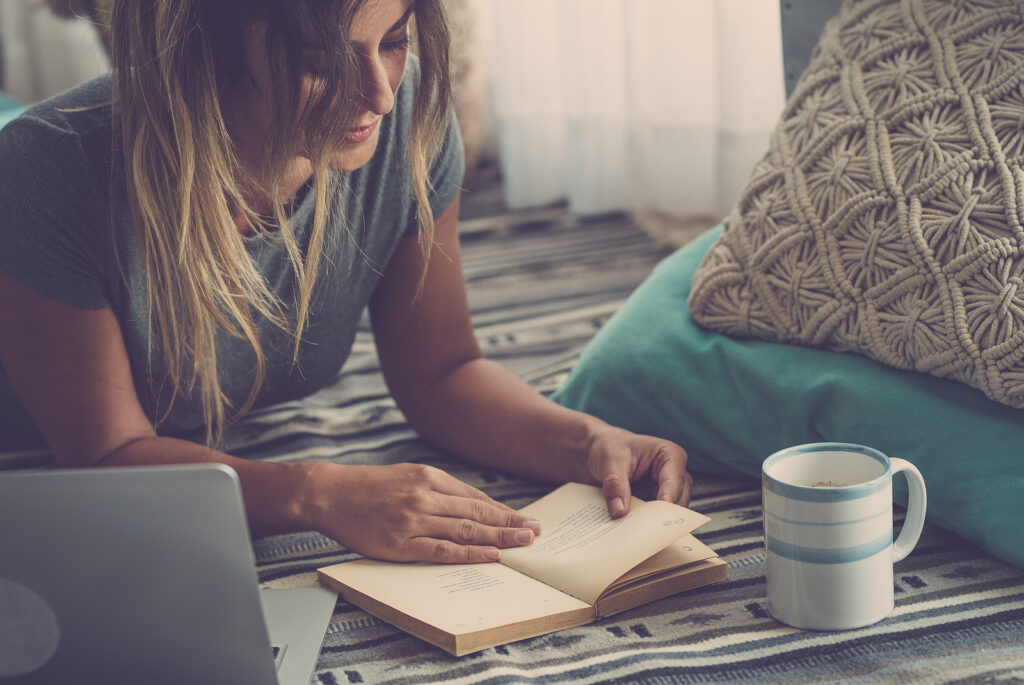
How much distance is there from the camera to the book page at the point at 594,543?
2.49ft

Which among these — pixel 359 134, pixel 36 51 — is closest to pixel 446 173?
pixel 359 134

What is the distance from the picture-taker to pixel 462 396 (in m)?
1.06

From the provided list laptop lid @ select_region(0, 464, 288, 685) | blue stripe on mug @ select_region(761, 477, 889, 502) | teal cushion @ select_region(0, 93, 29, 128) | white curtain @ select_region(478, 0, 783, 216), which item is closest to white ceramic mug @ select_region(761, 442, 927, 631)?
blue stripe on mug @ select_region(761, 477, 889, 502)

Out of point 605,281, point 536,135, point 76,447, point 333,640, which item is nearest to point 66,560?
point 333,640

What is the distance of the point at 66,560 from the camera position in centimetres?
58

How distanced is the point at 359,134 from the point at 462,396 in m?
0.30

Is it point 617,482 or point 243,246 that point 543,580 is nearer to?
point 617,482

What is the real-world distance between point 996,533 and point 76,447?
0.74 meters

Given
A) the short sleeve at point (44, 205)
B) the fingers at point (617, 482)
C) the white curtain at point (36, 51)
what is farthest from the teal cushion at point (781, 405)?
the white curtain at point (36, 51)

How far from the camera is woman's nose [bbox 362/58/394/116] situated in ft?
2.62

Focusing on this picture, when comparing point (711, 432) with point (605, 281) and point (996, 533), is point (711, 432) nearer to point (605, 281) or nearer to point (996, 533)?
point (996, 533)

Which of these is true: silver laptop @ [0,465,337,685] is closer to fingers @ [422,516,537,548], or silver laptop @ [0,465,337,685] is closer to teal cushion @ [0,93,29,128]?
fingers @ [422,516,537,548]

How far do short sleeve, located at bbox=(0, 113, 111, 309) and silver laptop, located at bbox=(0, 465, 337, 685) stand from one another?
0.34m

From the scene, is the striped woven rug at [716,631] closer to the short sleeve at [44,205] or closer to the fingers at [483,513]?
the fingers at [483,513]
